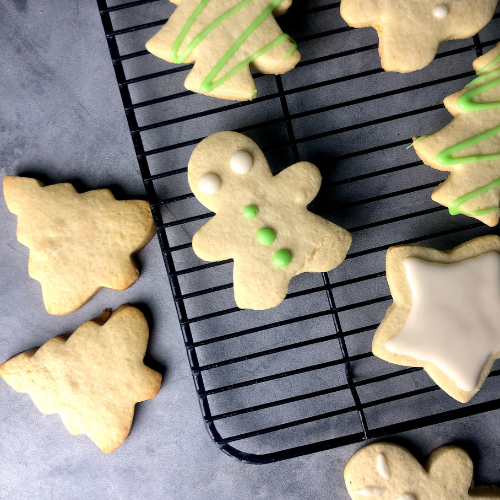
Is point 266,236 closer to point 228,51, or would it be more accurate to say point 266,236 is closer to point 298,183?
point 298,183

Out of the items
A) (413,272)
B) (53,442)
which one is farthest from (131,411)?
(413,272)

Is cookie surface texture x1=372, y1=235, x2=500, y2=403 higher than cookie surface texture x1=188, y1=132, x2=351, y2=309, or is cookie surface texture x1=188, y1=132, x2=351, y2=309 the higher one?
cookie surface texture x1=188, y1=132, x2=351, y2=309

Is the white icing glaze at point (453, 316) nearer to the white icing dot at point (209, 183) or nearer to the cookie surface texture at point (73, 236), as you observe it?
the white icing dot at point (209, 183)

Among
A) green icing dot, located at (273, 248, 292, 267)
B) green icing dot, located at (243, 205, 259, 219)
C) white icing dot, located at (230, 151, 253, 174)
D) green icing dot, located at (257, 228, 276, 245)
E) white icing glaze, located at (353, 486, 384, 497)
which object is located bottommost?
white icing glaze, located at (353, 486, 384, 497)

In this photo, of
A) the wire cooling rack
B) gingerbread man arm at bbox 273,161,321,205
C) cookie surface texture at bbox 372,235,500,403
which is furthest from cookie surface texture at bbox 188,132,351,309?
cookie surface texture at bbox 372,235,500,403

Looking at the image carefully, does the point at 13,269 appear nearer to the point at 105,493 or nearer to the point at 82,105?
the point at 82,105

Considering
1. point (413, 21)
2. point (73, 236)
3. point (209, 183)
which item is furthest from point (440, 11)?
point (73, 236)

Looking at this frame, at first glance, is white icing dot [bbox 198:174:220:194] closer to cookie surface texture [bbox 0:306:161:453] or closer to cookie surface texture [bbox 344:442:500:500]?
cookie surface texture [bbox 0:306:161:453]
